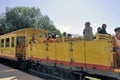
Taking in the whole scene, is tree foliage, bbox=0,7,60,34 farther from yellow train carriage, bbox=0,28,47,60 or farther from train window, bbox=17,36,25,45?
train window, bbox=17,36,25,45

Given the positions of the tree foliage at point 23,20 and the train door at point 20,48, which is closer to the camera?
the train door at point 20,48

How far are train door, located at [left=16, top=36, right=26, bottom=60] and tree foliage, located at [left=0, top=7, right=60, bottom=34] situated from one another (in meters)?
39.7

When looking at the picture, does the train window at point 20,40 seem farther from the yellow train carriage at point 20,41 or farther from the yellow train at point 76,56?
the yellow train at point 76,56

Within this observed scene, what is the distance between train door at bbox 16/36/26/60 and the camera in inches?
688

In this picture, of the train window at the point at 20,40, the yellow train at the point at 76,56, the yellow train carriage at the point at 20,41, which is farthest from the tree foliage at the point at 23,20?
the yellow train at the point at 76,56

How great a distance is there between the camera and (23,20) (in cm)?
6162

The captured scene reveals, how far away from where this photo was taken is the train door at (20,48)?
688 inches

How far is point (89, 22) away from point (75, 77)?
95.3 inches

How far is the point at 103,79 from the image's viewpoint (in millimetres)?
8453

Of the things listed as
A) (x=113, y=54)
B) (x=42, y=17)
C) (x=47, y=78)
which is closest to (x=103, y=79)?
(x=113, y=54)

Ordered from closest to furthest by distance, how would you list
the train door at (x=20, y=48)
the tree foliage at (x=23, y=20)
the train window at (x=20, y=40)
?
1. the train door at (x=20, y=48)
2. the train window at (x=20, y=40)
3. the tree foliage at (x=23, y=20)

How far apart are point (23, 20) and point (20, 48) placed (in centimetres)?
4450

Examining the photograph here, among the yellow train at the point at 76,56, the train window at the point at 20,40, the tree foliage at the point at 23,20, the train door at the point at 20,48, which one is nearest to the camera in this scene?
the yellow train at the point at 76,56

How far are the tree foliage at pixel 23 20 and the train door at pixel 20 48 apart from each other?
39679 millimetres
